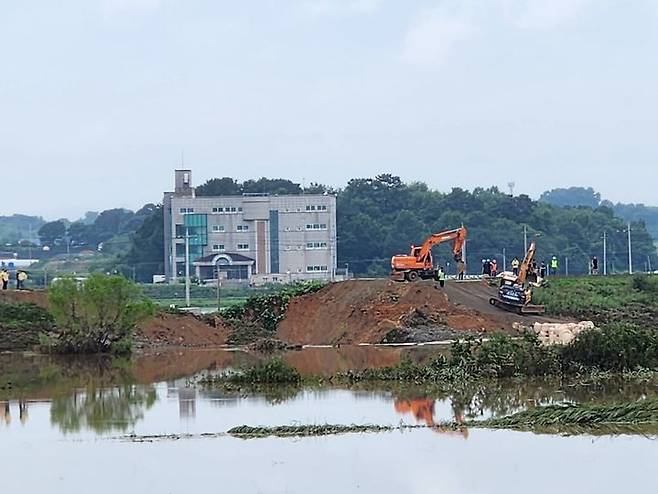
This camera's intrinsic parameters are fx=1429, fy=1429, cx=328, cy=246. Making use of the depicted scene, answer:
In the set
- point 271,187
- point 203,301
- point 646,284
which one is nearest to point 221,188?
point 271,187

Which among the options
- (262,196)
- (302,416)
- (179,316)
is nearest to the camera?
(302,416)

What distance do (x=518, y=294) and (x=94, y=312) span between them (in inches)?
612

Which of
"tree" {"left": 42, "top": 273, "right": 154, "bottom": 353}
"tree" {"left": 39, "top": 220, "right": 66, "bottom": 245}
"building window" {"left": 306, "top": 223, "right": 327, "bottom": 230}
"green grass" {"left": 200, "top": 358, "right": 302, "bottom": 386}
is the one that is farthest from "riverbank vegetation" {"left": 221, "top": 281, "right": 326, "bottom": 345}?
"tree" {"left": 39, "top": 220, "right": 66, "bottom": 245}

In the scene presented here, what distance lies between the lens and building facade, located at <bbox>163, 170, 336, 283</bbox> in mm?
109000

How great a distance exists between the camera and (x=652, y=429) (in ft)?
80.3

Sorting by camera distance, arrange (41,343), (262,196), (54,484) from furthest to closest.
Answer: (262,196) < (41,343) < (54,484)

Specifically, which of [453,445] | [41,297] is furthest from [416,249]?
[453,445]

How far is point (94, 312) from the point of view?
156ft

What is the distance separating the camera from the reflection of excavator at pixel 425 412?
2491 cm

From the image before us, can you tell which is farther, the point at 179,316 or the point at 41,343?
the point at 179,316

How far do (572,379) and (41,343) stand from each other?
72.4ft

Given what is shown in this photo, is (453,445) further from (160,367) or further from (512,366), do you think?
(160,367)

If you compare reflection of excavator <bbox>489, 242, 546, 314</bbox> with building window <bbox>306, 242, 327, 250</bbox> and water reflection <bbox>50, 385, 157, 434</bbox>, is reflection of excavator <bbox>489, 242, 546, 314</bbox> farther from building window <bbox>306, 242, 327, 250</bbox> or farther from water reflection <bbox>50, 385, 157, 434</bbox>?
building window <bbox>306, 242, 327, 250</bbox>

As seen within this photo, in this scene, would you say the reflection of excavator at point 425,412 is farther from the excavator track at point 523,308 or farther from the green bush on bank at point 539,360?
the excavator track at point 523,308
